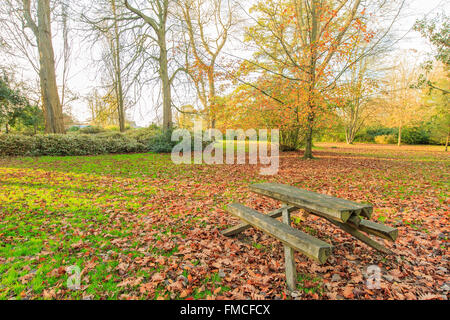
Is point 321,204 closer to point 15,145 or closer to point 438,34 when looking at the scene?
point 438,34

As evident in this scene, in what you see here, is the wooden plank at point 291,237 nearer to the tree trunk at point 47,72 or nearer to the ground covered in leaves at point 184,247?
the ground covered in leaves at point 184,247

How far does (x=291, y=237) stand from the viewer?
7.04ft

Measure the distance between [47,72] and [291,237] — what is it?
50.5 feet

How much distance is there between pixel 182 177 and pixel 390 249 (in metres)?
5.87

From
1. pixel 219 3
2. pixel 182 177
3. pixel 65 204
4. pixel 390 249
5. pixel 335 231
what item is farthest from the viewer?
pixel 219 3

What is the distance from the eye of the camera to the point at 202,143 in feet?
45.9

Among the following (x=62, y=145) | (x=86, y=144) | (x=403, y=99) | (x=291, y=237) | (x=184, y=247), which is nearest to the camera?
(x=291, y=237)

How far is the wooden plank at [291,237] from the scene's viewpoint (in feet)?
6.15

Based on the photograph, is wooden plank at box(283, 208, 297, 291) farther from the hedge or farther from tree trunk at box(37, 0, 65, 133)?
tree trunk at box(37, 0, 65, 133)

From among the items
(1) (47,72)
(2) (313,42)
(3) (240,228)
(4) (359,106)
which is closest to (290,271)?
(3) (240,228)

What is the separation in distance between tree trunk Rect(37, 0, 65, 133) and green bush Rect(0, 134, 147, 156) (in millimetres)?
1791

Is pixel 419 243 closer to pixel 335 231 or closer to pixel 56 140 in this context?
pixel 335 231

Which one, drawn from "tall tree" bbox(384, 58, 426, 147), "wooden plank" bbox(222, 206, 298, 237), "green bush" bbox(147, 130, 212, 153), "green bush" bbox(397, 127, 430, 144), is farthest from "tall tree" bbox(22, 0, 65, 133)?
"green bush" bbox(397, 127, 430, 144)
